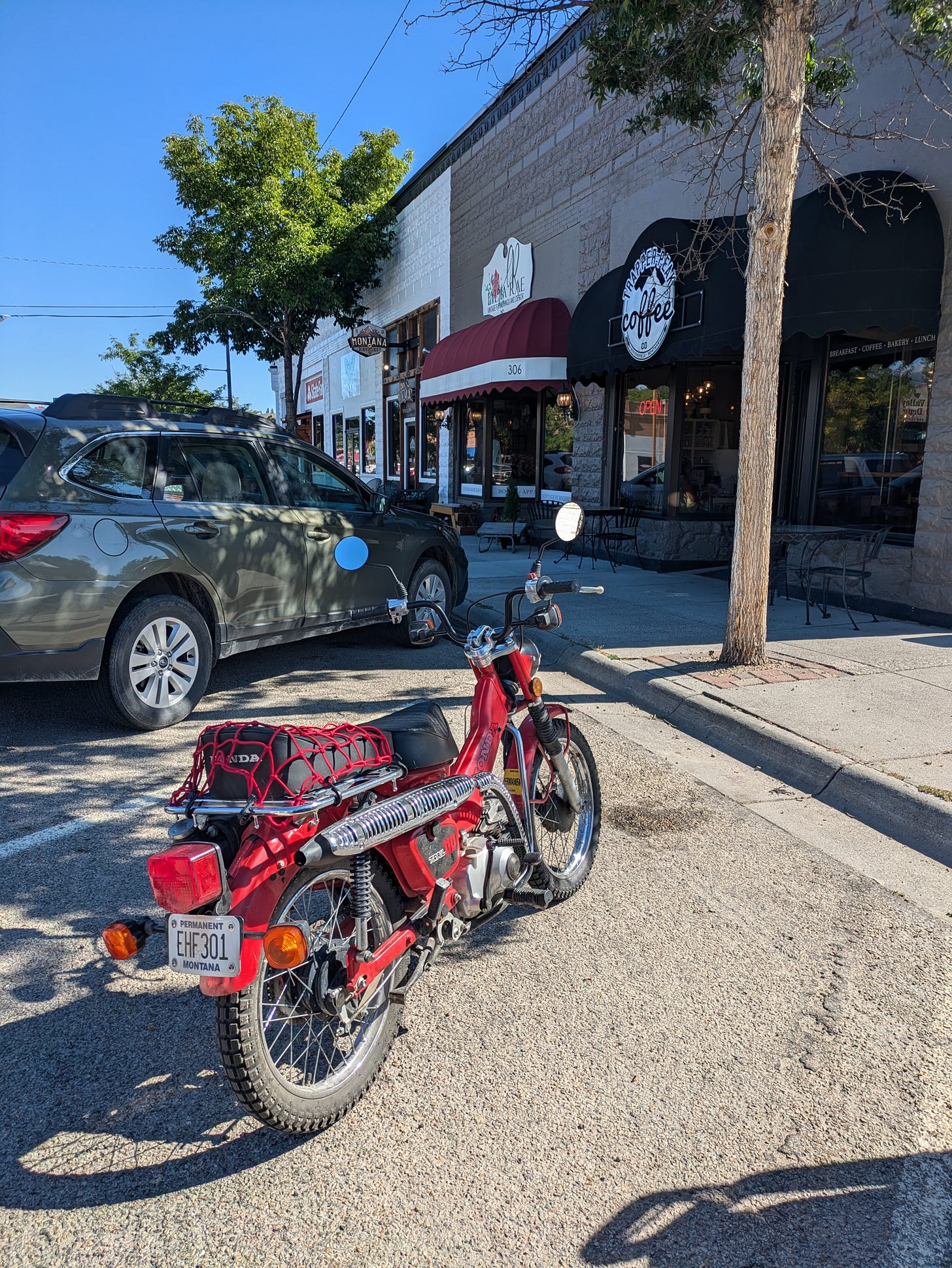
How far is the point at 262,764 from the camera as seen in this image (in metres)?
2.27

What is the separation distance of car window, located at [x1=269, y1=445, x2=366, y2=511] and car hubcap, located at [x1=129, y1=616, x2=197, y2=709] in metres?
1.49

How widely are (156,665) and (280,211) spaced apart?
860 inches

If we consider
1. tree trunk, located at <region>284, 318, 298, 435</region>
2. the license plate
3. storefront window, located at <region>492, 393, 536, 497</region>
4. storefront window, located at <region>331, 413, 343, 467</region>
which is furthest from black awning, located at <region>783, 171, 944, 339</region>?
storefront window, located at <region>331, 413, 343, 467</region>

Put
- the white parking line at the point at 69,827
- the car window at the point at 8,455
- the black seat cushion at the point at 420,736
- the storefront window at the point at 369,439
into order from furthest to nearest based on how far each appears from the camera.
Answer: the storefront window at the point at 369,439
the car window at the point at 8,455
the white parking line at the point at 69,827
the black seat cushion at the point at 420,736

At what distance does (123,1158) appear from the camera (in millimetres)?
2330

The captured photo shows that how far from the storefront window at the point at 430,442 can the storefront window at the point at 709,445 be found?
11.0 metres

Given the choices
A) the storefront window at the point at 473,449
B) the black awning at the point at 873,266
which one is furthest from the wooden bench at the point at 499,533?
the black awning at the point at 873,266

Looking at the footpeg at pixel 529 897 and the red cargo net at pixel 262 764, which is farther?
the footpeg at pixel 529 897

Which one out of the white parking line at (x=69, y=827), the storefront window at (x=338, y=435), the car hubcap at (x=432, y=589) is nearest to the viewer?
the white parking line at (x=69, y=827)

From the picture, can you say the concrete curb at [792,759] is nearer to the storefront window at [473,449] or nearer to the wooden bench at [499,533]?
the wooden bench at [499,533]

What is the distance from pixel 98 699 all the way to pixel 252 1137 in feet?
11.9

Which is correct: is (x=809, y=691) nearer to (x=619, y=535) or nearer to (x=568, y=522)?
(x=568, y=522)

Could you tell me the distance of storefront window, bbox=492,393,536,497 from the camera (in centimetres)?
1806

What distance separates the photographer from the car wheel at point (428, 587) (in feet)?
25.9
